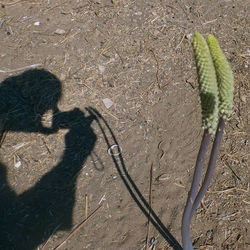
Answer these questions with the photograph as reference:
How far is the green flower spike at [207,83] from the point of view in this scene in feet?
3.94

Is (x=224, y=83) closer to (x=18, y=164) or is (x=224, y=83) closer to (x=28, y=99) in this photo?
(x=18, y=164)

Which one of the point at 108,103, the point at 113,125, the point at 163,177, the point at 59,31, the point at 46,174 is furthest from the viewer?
the point at 59,31

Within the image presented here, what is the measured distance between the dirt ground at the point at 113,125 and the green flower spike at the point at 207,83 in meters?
1.34

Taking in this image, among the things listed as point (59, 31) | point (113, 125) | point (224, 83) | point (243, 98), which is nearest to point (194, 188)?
point (224, 83)

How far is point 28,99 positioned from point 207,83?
2.36 m

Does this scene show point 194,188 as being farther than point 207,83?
Yes

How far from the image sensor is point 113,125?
9.68 feet

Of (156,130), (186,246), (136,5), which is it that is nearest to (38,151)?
(156,130)

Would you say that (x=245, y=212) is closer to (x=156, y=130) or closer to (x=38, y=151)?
(x=156, y=130)

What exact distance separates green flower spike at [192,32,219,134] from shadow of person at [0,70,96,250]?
1.58 m

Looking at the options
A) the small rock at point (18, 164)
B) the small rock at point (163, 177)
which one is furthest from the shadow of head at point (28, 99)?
the small rock at point (163, 177)

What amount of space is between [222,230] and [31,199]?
1445 millimetres

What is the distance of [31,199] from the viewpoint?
2.56m

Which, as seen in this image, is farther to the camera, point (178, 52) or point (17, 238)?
point (178, 52)
